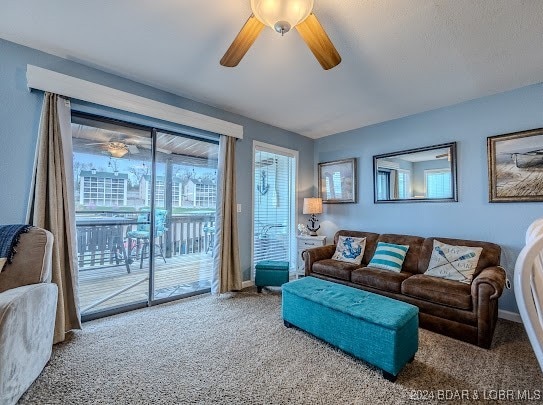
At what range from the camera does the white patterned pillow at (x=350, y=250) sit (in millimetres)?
3383

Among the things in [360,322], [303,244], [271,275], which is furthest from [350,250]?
[360,322]

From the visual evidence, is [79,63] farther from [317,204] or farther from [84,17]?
[317,204]

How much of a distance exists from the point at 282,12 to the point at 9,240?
230 centimetres

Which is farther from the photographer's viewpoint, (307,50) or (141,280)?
(141,280)

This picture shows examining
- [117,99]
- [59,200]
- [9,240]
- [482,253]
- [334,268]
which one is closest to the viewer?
[9,240]

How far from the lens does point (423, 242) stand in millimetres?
3084

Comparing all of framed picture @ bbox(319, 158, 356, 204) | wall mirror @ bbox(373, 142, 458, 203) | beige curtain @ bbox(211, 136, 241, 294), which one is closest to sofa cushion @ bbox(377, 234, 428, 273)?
wall mirror @ bbox(373, 142, 458, 203)

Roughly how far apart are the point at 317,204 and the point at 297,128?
1285 mm

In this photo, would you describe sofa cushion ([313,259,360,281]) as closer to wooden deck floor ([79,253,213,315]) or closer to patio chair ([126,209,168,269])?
wooden deck floor ([79,253,213,315])

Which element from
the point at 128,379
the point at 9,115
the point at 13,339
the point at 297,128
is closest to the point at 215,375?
the point at 128,379

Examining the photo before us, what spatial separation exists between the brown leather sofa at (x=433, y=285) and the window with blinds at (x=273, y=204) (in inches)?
32.0

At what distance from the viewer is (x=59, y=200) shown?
7.18 ft

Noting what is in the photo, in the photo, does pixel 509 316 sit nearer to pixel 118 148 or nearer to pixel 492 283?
A: pixel 492 283

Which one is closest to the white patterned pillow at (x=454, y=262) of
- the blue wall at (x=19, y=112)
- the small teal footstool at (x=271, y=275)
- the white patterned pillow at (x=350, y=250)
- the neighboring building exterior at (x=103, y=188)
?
the white patterned pillow at (x=350, y=250)
